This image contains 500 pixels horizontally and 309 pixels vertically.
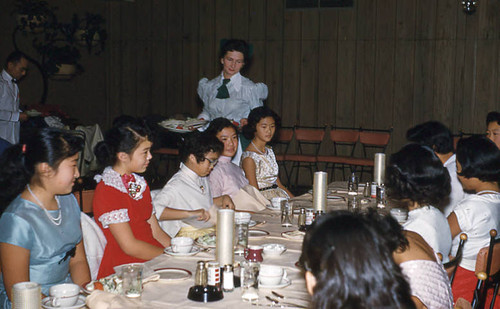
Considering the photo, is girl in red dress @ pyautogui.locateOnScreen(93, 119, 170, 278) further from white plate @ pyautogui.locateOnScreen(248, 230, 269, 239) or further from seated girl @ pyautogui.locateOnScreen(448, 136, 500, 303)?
seated girl @ pyautogui.locateOnScreen(448, 136, 500, 303)

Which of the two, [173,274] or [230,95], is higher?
[230,95]

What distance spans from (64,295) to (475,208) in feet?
6.37

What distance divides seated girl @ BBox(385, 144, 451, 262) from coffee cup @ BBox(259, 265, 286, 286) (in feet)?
2.07

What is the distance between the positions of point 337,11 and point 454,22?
1.62 m

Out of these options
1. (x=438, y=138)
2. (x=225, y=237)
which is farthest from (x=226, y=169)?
(x=225, y=237)

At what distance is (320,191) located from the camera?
134 inches

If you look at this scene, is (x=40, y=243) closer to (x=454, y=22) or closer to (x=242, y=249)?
(x=242, y=249)

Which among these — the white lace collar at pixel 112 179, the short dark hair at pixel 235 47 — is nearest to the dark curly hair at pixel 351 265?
the white lace collar at pixel 112 179

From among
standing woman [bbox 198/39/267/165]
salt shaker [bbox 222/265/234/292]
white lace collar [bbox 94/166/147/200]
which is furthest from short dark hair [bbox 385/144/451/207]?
standing woman [bbox 198/39/267/165]

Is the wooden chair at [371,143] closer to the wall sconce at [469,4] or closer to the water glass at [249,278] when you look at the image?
the wall sconce at [469,4]

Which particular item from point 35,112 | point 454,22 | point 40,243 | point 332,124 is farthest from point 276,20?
point 40,243

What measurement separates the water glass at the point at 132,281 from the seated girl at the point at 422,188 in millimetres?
1116

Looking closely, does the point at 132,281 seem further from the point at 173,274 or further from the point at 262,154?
the point at 262,154

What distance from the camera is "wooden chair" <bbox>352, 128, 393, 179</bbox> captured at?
754cm
